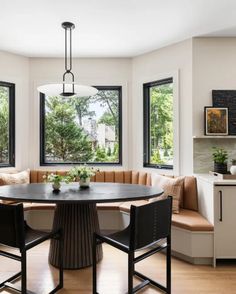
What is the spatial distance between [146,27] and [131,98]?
1.27 meters

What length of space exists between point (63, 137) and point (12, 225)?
264cm

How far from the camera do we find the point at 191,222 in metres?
2.84

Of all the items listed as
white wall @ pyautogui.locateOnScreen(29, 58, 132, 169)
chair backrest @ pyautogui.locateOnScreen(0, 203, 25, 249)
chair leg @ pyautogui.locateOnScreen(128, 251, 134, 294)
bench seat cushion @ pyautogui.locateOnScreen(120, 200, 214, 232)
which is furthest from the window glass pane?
chair backrest @ pyautogui.locateOnScreen(0, 203, 25, 249)

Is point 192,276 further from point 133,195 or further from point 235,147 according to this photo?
point 235,147

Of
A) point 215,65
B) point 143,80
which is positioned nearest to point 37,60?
point 143,80

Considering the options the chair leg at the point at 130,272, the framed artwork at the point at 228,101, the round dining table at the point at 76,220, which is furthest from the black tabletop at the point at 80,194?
the framed artwork at the point at 228,101

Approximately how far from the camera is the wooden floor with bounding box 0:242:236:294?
2.34m

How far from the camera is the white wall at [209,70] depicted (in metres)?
3.55

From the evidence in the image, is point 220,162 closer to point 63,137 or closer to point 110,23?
point 110,23

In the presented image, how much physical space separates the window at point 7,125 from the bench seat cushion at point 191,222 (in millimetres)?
2636

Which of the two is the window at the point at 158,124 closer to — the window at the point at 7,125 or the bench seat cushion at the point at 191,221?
the bench seat cushion at the point at 191,221

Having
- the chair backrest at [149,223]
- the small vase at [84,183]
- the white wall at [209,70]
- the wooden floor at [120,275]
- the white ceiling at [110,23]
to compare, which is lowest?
the wooden floor at [120,275]

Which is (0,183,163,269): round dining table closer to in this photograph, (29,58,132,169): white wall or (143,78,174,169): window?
(143,78,174,169): window

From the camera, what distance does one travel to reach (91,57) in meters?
4.31
